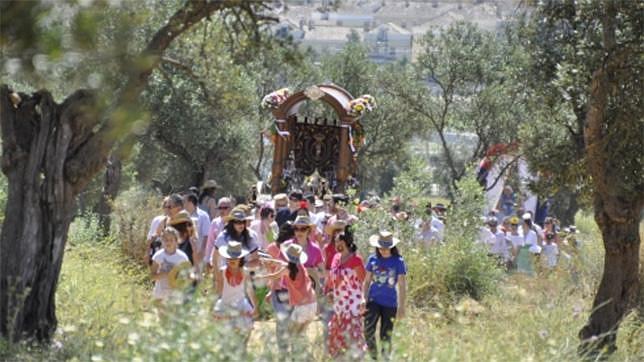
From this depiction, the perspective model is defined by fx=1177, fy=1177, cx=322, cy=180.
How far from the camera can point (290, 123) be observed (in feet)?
79.9

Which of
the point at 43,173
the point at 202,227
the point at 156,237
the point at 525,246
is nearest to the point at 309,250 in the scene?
the point at 156,237

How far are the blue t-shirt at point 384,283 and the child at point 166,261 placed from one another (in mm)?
1736

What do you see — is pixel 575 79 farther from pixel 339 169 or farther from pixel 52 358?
pixel 339 169

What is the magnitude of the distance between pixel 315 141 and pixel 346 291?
1397 centimetres

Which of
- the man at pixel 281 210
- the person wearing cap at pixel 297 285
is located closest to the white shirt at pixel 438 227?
the man at pixel 281 210

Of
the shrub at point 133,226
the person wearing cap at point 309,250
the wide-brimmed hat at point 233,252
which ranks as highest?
the wide-brimmed hat at point 233,252

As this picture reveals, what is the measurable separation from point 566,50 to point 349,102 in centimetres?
1177

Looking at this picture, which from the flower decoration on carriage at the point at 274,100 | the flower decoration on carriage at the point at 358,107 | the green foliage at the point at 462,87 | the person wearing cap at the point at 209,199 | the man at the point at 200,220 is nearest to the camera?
the man at the point at 200,220

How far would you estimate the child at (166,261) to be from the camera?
9914mm

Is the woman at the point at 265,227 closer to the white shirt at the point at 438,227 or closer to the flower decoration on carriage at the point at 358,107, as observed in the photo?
the white shirt at the point at 438,227

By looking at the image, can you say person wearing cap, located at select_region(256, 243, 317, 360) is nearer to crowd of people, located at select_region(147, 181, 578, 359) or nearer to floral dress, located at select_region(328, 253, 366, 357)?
crowd of people, located at select_region(147, 181, 578, 359)

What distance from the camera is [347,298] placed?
34.5 feet

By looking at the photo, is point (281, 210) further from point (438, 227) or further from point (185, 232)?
point (438, 227)

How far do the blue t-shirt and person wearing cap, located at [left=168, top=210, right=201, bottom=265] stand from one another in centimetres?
181
